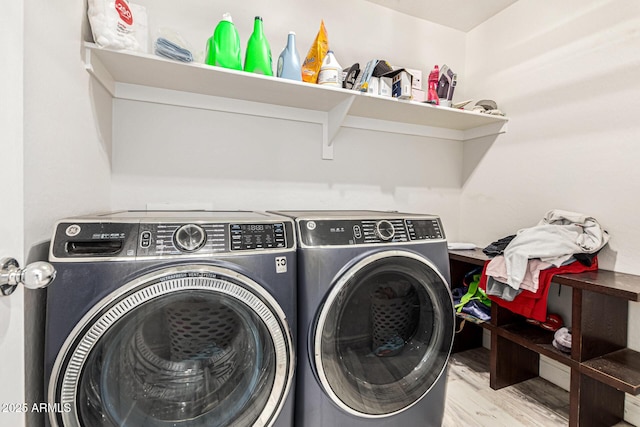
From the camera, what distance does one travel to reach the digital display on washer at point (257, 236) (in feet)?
3.07

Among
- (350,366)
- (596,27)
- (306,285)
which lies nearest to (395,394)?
(350,366)

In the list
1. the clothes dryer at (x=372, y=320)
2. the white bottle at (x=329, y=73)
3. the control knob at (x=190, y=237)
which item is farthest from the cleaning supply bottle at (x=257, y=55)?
the control knob at (x=190, y=237)

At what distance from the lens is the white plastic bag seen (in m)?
1.10

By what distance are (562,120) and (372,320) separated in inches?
62.3

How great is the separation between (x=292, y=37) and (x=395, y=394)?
166 cm

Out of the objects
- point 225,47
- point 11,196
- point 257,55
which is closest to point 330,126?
point 257,55

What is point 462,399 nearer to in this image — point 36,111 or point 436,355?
point 436,355

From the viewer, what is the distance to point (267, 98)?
5.41 ft

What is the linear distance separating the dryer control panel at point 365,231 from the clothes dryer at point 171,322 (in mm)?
86

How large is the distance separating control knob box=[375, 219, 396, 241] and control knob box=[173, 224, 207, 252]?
62cm

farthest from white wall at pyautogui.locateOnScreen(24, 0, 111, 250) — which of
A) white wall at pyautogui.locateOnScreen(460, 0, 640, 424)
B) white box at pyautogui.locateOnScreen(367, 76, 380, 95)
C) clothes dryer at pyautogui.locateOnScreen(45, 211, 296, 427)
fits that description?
white wall at pyautogui.locateOnScreen(460, 0, 640, 424)

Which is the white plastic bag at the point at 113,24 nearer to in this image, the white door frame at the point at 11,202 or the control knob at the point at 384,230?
the white door frame at the point at 11,202

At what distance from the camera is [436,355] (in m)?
1.21

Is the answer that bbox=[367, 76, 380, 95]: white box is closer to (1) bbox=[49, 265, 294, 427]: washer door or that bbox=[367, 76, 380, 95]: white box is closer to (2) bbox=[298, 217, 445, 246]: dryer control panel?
(2) bbox=[298, 217, 445, 246]: dryer control panel
